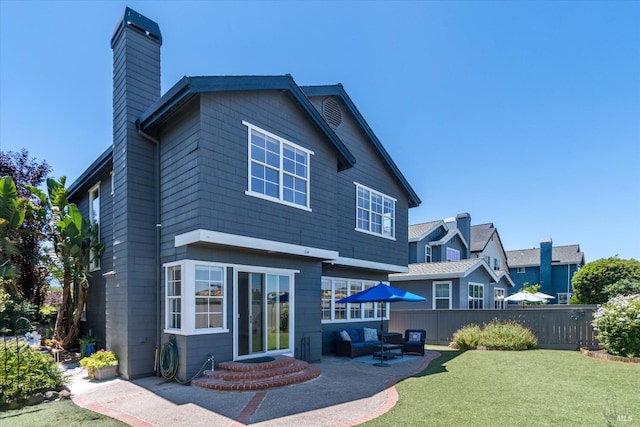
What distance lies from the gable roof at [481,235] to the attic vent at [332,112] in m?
24.7

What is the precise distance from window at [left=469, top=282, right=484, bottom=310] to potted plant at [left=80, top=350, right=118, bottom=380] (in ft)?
59.3

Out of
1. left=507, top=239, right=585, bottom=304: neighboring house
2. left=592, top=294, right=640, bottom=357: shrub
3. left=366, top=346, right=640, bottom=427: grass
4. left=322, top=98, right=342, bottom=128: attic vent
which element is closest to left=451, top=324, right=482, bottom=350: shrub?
left=366, top=346, right=640, bottom=427: grass

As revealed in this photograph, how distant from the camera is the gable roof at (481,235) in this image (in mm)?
34816

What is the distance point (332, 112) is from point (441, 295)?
39.6ft

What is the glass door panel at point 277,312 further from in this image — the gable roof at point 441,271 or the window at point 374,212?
the gable roof at point 441,271

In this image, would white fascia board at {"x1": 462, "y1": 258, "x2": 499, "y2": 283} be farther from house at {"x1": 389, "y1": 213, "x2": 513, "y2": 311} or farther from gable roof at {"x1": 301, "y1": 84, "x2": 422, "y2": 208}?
gable roof at {"x1": 301, "y1": 84, "x2": 422, "y2": 208}

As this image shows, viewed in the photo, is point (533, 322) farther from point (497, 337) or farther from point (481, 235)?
point (481, 235)

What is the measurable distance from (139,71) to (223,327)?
7.25 metres

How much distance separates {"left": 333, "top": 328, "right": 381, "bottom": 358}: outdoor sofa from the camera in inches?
509

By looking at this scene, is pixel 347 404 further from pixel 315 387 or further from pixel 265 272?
pixel 265 272

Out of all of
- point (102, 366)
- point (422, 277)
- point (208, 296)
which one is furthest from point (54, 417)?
point (422, 277)

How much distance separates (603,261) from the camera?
1043 inches

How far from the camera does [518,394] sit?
7.84m

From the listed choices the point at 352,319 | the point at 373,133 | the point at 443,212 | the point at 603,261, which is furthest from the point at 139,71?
the point at 603,261
